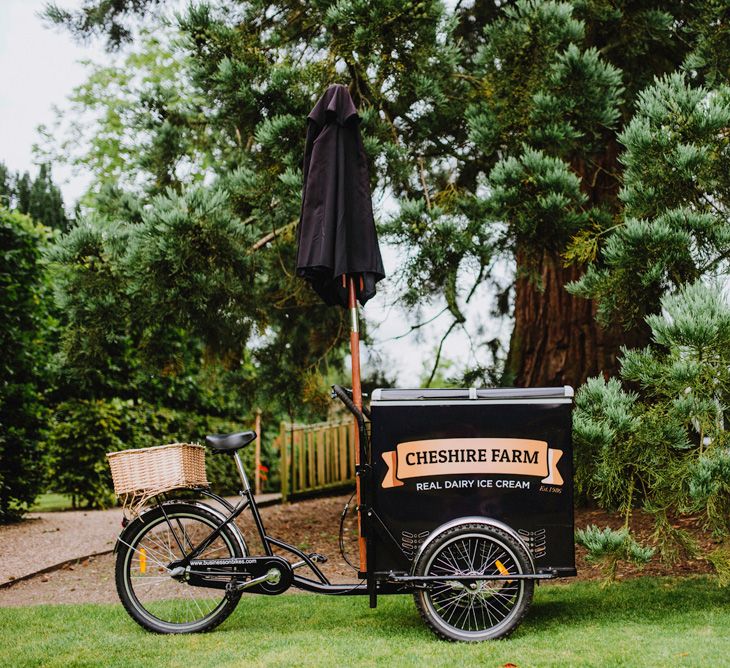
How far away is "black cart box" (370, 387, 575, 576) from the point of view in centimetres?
403

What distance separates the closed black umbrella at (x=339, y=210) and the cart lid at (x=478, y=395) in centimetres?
58

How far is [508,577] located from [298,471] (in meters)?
8.79

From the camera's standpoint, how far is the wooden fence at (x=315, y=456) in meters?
11.9

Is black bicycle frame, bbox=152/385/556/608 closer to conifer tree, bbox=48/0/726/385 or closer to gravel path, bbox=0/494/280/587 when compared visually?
conifer tree, bbox=48/0/726/385

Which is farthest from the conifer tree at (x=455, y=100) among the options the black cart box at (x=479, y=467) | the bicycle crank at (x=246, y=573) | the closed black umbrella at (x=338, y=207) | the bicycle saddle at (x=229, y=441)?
the bicycle crank at (x=246, y=573)

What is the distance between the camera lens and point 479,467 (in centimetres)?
403

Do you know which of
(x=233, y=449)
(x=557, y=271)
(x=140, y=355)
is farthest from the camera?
(x=557, y=271)

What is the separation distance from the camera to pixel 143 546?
4.29m

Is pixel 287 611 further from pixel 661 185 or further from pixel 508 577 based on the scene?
pixel 661 185

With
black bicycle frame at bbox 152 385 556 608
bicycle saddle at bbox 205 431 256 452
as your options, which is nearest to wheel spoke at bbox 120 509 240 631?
black bicycle frame at bbox 152 385 556 608

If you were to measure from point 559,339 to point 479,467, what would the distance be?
3751 millimetres

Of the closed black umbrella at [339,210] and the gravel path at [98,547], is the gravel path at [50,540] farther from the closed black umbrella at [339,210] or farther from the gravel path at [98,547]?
the closed black umbrella at [339,210]

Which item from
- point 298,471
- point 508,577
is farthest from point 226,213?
point 298,471

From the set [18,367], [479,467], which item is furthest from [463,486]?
[18,367]
